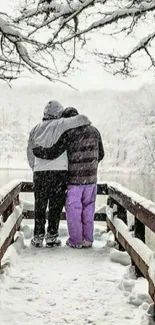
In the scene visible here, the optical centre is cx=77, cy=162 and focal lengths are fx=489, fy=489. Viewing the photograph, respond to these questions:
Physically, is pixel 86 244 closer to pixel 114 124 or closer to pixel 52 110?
pixel 52 110

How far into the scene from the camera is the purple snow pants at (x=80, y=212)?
5832 millimetres

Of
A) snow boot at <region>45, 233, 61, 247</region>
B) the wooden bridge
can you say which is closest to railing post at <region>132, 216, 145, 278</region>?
the wooden bridge

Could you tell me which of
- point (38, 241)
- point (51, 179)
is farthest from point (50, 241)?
point (51, 179)

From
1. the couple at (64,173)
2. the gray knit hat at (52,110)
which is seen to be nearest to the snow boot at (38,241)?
the couple at (64,173)

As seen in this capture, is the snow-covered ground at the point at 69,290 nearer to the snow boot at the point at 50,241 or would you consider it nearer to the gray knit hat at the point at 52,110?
the snow boot at the point at 50,241

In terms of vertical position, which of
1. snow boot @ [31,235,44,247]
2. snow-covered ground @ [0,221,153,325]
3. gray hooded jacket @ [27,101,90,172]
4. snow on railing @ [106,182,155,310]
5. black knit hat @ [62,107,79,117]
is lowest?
snow-covered ground @ [0,221,153,325]

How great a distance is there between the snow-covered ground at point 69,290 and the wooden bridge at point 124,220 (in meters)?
0.19

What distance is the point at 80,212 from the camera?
5863mm

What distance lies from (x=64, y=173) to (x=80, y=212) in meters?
0.51

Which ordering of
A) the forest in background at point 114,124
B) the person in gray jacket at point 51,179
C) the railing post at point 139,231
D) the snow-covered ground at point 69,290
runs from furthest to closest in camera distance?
the forest in background at point 114,124
the person in gray jacket at point 51,179
the railing post at point 139,231
the snow-covered ground at point 69,290

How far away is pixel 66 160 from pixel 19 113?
74328mm

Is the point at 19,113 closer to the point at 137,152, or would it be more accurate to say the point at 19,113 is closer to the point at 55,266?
the point at 137,152

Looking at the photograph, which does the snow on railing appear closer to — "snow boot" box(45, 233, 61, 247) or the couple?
the couple

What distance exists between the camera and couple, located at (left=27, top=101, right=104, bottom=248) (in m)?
5.79
